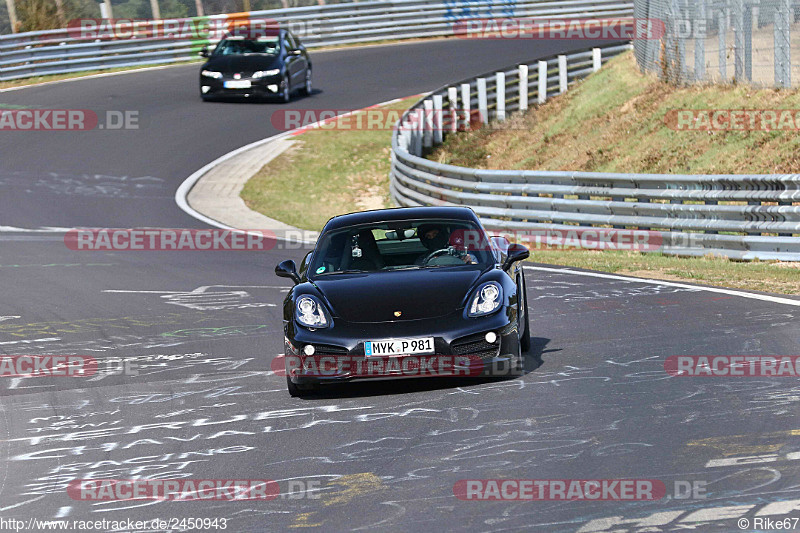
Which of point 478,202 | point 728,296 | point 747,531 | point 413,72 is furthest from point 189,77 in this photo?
point 747,531

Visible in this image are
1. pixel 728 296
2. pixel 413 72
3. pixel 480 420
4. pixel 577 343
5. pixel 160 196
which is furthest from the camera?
pixel 413 72

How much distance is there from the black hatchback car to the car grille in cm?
2293

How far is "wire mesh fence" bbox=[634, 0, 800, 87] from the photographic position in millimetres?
19484

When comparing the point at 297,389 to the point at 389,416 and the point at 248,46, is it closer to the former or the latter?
the point at 389,416

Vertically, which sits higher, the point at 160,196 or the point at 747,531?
the point at 747,531

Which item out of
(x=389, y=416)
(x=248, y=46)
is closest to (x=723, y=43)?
(x=248, y=46)

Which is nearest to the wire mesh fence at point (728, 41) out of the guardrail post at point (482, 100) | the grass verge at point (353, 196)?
the grass verge at point (353, 196)

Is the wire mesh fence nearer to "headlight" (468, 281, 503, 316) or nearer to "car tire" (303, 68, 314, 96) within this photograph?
"car tire" (303, 68, 314, 96)

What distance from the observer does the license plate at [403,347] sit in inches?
322

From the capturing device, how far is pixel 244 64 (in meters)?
30.5

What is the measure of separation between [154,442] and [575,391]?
9.07 ft

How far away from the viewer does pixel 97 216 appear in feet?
69.4

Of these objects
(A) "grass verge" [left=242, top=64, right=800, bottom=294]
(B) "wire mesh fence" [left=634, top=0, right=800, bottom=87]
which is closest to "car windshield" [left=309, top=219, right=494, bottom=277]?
(A) "grass verge" [left=242, top=64, right=800, bottom=294]

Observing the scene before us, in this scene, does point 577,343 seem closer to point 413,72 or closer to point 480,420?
point 480,420
